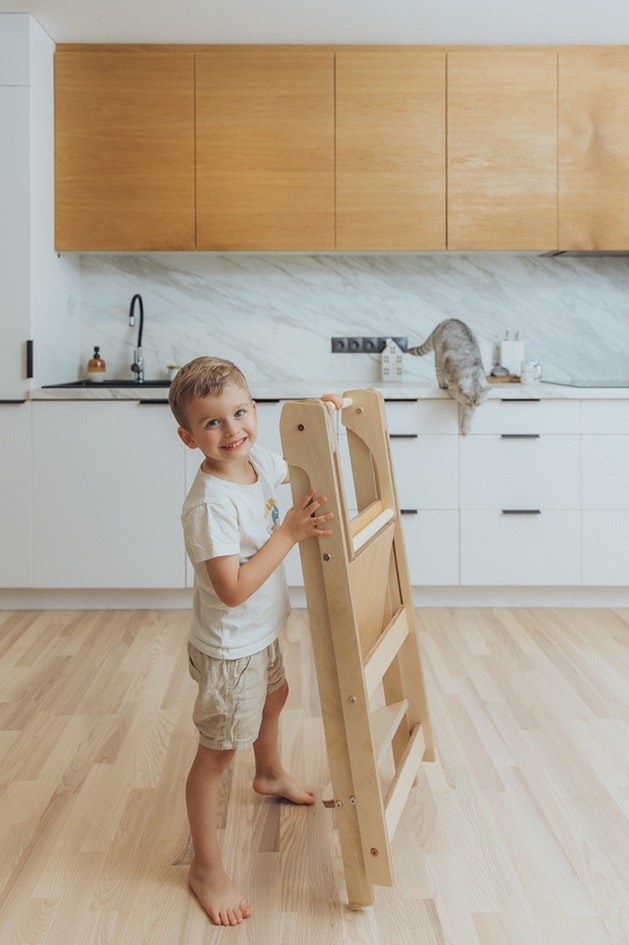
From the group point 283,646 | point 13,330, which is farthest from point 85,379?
point 283,646

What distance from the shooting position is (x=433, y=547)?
3.88m

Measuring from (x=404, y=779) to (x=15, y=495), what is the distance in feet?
7.59

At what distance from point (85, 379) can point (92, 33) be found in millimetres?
1416

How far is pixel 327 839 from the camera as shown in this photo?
6.57 feet

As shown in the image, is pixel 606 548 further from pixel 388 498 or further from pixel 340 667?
pixel 340 667

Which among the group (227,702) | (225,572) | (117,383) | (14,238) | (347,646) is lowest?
(227,702)

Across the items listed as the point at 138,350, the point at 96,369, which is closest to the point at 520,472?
the point at 138,350

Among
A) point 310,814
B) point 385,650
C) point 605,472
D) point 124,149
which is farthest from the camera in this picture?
point 124,149

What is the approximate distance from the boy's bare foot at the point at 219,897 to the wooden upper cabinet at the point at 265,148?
2.78m

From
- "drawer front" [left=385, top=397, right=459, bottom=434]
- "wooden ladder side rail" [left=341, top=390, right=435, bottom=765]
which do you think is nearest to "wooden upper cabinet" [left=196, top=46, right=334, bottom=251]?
"drawer front" [left=385, top=397, right=459, bottom=434]

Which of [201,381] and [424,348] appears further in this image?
[424,348]

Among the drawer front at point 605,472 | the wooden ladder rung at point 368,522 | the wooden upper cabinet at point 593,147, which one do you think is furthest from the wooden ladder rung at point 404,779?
the wooden upper cabinet at point 593,147

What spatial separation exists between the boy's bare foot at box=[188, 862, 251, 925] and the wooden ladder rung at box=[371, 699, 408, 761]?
1.12 ft

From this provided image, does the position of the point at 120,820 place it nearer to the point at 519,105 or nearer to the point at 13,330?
the point at 13,330
